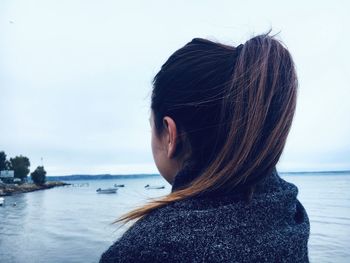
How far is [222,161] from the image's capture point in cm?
108

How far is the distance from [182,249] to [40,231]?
2581 cm

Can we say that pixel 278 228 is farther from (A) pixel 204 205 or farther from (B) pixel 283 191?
(A) pixel 204 205

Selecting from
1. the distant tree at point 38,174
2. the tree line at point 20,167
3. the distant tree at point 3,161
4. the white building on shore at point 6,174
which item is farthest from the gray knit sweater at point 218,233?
the distant tree at point 38,174

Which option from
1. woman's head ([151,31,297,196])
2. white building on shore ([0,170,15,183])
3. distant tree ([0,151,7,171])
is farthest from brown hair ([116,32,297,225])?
distant tree ([0,151,7,171])

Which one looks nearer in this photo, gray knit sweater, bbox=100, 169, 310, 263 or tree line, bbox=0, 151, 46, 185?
gray knit sweater, bbox=100, 169, 310, 263

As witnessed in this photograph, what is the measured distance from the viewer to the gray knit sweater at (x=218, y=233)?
952 mm

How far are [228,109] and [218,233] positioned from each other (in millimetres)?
381

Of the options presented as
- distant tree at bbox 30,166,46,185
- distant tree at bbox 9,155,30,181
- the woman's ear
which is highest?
distant tree at bbox 9,155,30,181

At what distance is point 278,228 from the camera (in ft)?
3.56

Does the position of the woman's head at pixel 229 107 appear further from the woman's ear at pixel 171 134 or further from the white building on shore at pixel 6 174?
the white building on shore at pixel 6 174

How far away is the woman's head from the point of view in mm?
1083

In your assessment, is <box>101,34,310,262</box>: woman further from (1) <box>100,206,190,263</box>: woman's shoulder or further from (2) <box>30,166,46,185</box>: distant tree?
(2) <box>30,166,46,185</box>: distant tree

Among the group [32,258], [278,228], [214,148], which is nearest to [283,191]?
[278,228]

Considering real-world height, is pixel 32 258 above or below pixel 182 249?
below
